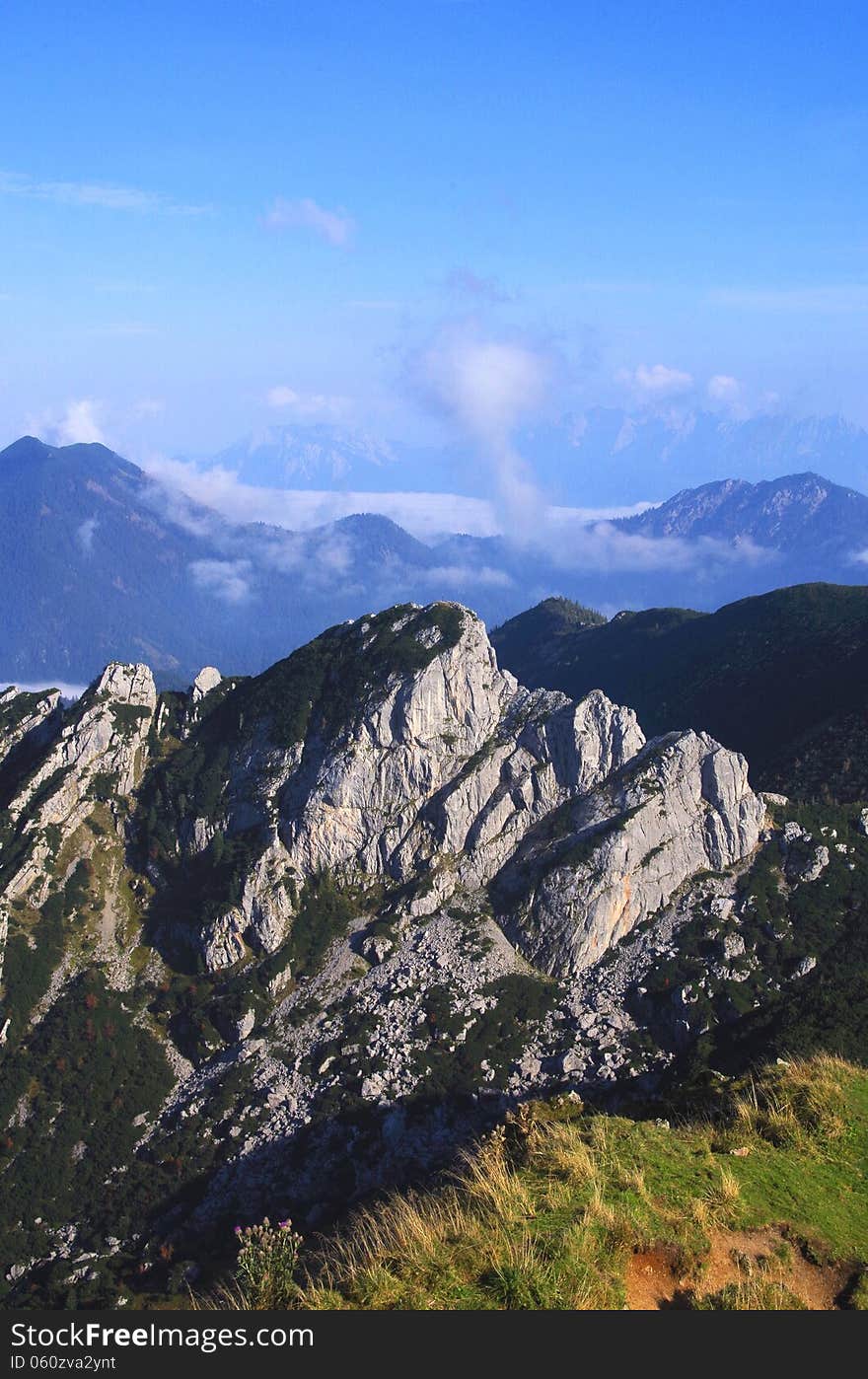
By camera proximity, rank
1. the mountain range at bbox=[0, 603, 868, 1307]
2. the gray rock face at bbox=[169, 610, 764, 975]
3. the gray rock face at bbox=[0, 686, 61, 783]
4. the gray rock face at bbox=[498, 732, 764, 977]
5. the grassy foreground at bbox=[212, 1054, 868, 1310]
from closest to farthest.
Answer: the grassy foreground at bbox=[212, 1054, 868, 1310], the mountain range at bbox=[0, 603, 868, 1307], the gray rock face at bbox=[498, 732, 764, 977], the gray rock face at bbox=[169, 610, 764, 975], the gray rock face at bbox=[0, 686, 61, 783]

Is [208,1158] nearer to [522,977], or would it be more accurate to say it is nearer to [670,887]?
[522,977]

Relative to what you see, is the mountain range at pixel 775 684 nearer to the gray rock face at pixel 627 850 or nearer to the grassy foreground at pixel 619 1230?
the gray rock face at pixel 627 850

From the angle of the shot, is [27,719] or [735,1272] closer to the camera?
[735,1272]

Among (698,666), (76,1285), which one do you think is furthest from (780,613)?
(76,1285)

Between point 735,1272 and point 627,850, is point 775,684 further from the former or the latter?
point 735,1272

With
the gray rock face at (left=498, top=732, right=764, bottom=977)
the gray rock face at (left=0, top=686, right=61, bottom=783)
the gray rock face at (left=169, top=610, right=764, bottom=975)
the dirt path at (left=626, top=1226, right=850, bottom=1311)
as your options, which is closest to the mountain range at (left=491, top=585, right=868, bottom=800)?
the gray rock face at (left=498, top=732, right=764, bottom=977)

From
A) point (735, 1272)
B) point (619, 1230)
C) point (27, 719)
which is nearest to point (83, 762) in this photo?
point (27, 719)

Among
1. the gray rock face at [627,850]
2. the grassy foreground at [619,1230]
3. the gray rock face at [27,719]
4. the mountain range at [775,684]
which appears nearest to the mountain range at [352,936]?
the gray rock face at [627,850]

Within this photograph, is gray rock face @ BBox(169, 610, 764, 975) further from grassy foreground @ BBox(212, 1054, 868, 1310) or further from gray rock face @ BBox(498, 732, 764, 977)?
grassy foreground @ BBox(212, 1054, 868, 1310)
